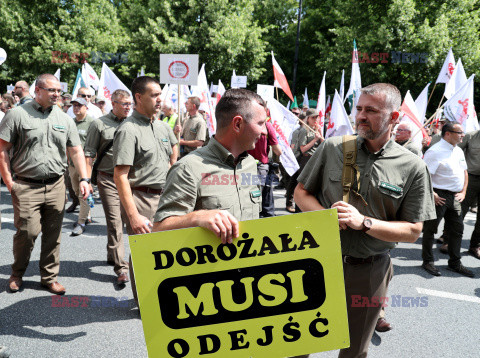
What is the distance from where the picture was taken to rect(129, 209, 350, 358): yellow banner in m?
1.82

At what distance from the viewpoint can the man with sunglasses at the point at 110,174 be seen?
4547 millimetres

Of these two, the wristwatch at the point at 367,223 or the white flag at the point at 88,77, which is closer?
the wristwatch at the point at 367,223

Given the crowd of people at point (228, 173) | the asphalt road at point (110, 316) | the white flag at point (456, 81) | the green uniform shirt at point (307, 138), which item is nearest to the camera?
the crowd of people at point (228, 173)

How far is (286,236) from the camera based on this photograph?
1920 millimetres

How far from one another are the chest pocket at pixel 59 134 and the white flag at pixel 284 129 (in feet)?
11.6

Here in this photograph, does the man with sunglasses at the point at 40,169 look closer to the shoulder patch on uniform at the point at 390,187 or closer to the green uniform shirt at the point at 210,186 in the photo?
the green uniform shirt at the point at 210,186

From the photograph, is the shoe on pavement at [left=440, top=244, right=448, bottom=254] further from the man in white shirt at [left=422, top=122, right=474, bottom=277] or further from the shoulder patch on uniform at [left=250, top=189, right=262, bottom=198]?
the shoulder patch on uniform at [left=250, top=189, right=262, bottom=198]

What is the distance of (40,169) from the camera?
13.0 ft

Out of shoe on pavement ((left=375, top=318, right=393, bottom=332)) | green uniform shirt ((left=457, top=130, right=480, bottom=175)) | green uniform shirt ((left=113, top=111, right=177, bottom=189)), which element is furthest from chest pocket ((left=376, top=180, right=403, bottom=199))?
green uniform shirt ((left=457, top=130, right=480, bottom=175))

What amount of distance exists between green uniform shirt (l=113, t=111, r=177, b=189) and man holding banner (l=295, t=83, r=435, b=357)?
1788 mm

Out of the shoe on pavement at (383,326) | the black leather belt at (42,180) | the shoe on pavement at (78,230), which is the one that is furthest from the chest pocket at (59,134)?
the shoe on pavement at (383,326)

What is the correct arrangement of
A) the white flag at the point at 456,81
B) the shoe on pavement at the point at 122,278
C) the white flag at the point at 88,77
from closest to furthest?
the shoe on pavement at the point at 122,278
the white flag at the point at 456,81
the white flag at the point at 88,77

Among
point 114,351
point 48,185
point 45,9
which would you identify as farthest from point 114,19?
point 114,351

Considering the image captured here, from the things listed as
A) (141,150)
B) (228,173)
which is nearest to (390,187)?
(228,173)
